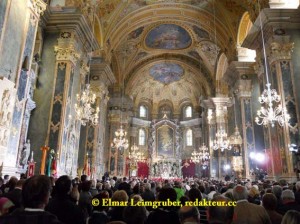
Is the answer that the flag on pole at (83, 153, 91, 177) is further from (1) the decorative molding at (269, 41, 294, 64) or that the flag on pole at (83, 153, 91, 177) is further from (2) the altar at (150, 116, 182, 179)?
(2) the altar at (150, 116, 182, 179)

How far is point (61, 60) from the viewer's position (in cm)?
1082

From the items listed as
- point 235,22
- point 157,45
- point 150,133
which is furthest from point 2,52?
point 150,133

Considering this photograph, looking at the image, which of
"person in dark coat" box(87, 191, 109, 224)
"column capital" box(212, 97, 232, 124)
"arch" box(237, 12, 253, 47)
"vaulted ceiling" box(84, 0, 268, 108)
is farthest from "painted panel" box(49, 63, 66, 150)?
"column capital" box(212, 97, 232, 124)

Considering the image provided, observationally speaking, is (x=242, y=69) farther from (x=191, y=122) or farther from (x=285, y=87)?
(x=191, y=122)

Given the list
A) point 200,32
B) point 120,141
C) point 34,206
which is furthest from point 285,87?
point 200,32

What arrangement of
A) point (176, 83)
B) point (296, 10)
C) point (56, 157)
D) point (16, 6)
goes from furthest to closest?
point (176, 83) → point (296, 10) → point (56, 157) → point (16, 6)

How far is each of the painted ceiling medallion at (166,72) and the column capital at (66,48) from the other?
16711mm

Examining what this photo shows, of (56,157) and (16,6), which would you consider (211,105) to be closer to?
(56,157)

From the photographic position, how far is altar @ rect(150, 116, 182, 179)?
98.6ft

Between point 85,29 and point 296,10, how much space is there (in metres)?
8.89

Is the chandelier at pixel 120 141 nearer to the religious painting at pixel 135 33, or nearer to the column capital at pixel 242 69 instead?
the religious painting at pixel 135 33

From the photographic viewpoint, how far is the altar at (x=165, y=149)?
30.0m

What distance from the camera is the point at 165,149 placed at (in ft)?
103

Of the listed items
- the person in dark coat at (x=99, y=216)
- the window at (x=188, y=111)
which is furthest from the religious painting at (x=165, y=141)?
the person in dark coat at (x=99, y=216)
